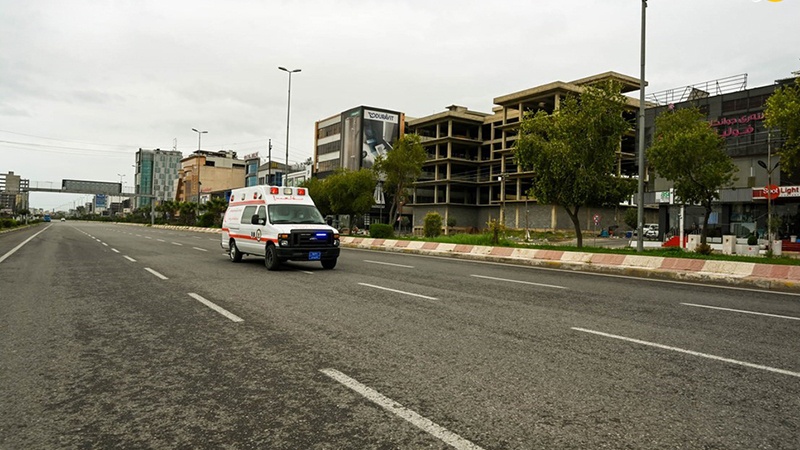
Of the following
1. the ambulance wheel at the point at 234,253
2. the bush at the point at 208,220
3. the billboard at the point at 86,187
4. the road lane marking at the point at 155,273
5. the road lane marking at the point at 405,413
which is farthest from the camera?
the billboard at the point at 86,187

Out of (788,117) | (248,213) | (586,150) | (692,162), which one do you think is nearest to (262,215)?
(248,213)

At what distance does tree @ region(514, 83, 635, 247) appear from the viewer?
843 inches

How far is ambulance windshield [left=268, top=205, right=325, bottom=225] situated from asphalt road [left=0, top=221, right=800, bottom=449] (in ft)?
16.7

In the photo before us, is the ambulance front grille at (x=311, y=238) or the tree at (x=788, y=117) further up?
the tree at (x=788, y=117)

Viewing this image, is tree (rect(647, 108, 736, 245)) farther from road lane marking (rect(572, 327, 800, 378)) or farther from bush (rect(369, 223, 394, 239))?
road lane marking (rect(572, 327, 800, 378))

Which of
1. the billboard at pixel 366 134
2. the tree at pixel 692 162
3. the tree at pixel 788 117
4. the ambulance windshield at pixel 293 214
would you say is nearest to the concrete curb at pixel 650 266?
the tree at pixel 788 117

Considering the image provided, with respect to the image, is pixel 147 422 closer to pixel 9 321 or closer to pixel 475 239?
pixel 9 321

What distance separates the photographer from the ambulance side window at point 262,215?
13969 millimetres

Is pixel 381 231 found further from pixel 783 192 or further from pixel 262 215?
pixel 783 192

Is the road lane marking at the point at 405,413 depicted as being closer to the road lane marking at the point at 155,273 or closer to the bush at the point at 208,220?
the road lane marking at the point at 155,273

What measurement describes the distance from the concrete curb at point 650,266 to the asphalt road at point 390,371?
4192 millimetres

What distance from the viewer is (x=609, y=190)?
21.5 meters

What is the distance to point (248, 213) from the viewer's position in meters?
15.2

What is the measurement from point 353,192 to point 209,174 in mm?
107935
